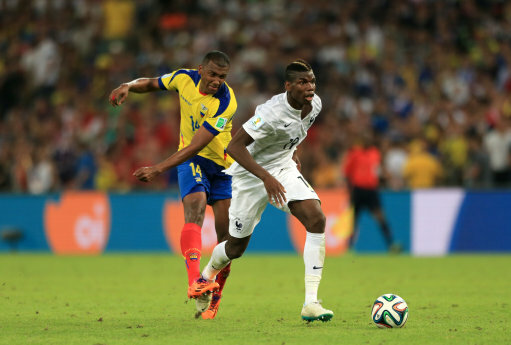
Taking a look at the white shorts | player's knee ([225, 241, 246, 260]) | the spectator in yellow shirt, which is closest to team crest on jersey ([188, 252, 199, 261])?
player's knee ([225, 241, 246, 260])

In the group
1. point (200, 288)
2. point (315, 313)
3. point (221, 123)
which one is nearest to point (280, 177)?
point (221, 123)

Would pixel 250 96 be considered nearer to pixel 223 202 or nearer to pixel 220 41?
pixel 220 41

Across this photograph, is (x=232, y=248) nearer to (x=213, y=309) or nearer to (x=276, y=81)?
(x=213, y=309)

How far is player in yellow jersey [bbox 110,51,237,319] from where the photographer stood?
812 centimetres

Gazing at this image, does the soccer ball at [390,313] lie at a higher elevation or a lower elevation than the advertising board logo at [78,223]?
higher

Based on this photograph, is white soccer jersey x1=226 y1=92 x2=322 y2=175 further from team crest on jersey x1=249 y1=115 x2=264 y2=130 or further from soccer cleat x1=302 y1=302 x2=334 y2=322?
soccer cleat x1=302 y1=302 x2=334 y2=322

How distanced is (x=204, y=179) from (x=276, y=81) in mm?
11857

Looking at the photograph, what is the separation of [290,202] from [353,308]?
65.4 inches

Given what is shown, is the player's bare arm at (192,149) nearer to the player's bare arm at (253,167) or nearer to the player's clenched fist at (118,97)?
the player's bare arm at (253,167)

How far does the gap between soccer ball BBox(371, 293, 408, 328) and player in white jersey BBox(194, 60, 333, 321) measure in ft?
1.28

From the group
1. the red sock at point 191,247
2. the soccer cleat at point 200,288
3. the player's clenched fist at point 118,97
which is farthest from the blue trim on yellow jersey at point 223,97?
the soccer cleat at point 200,288

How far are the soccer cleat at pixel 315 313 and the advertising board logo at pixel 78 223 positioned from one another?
39.1ft

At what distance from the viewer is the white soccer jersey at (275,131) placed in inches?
305

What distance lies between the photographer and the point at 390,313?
7.09 m
